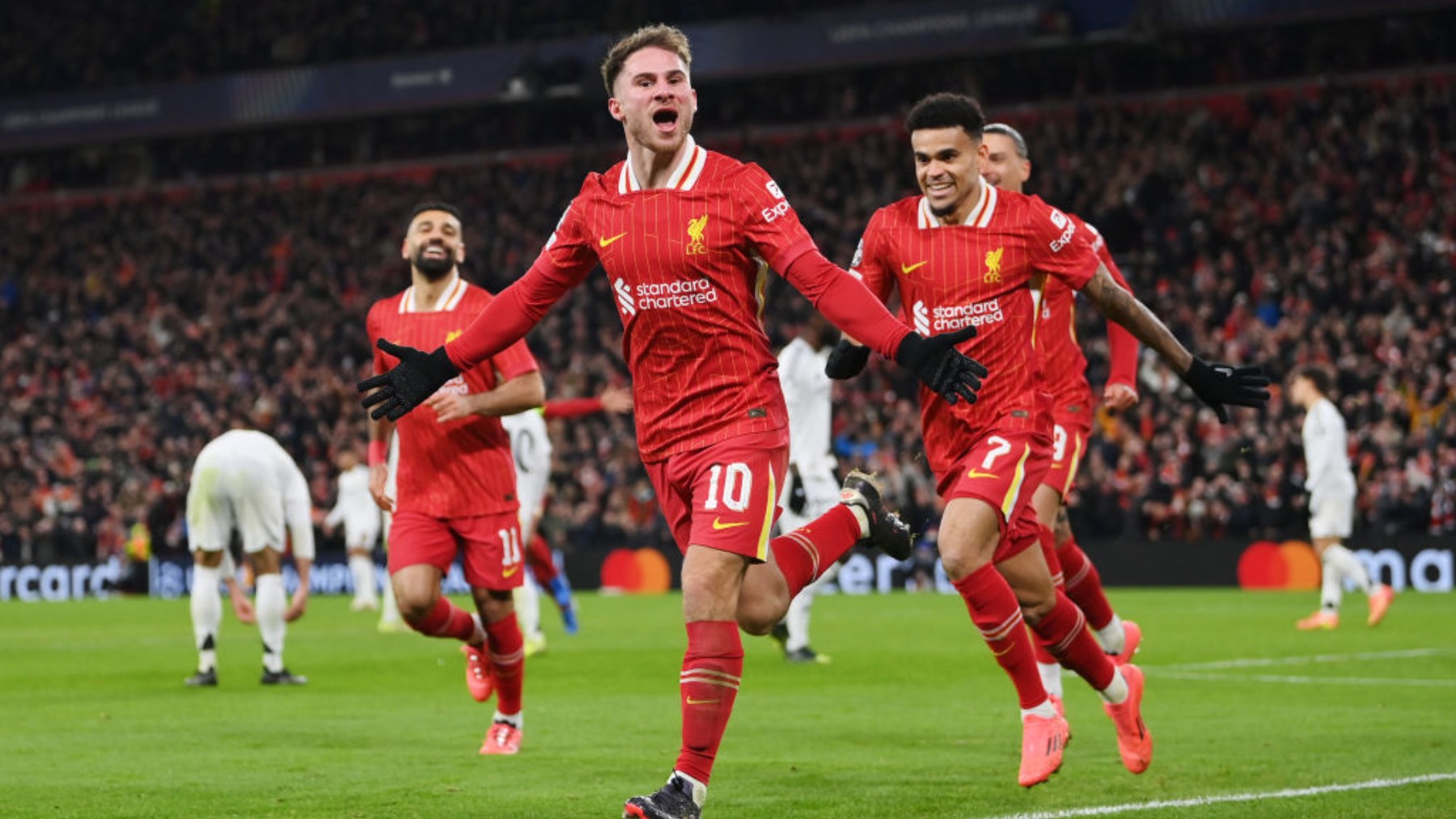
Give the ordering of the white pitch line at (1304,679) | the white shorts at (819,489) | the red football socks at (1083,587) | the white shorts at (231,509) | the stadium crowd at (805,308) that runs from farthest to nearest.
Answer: the stadium crowd at (805,308), the white shorts at (819,489), the white shorts at (231,509), the white pitch line at (1304,679), the red football socks at (1083,587)

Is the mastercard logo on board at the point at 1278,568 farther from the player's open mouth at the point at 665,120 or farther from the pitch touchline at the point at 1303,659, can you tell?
the player's open mouth at the point at 665,120

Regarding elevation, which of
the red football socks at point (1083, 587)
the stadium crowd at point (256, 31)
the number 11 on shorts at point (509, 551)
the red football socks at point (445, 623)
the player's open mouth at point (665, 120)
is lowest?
the red football socks at point (445, 623)

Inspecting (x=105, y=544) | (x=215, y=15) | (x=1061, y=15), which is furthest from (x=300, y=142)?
(x=1061, y=15)

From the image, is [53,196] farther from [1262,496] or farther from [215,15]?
[1262,496]

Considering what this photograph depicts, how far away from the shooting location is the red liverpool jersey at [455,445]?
9.79 meters

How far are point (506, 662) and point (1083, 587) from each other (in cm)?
290

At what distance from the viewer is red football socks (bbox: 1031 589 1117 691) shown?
841 cm

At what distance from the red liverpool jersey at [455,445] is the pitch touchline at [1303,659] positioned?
625cm

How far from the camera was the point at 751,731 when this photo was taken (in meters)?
10.6

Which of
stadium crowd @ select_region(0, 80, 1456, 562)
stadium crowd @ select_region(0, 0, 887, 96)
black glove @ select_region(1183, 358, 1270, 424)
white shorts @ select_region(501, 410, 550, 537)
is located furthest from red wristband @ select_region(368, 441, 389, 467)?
stadium crowd @ select_region(0, 0, 887, 96)

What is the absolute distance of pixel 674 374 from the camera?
674 centimetres

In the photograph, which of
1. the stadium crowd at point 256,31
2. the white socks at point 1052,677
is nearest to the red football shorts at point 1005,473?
the white socks at point 1052,677

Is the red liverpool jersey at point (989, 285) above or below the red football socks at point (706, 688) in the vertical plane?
above

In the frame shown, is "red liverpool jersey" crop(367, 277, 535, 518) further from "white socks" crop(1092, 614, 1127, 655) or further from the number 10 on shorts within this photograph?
the number 10 on shorts
